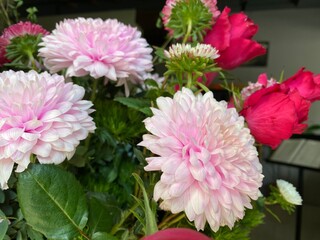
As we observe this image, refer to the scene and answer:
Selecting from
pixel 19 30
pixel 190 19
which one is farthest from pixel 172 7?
pixel 19 30

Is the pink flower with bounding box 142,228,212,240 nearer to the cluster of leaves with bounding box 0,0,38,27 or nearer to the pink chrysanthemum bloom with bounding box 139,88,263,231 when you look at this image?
the pink chrysanthemum bloom with bounding box 139,88,263,231

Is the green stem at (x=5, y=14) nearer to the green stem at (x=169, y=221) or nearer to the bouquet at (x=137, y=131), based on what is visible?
the bouquet at (x=137, y=131)

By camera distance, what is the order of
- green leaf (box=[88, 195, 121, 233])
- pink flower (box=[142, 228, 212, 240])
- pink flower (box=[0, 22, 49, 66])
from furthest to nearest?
pink flower (box=[0, 22, 49, 66]) < green leaf (box=[88, 195, 121, 233]) < pink flower (box=[142, 228, 212, 240])

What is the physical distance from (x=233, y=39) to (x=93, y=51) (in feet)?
0.35

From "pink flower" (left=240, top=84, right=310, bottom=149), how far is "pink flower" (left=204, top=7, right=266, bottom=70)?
0.05m

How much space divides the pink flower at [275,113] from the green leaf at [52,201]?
4.8 inches

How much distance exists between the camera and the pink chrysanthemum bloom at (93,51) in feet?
0.96

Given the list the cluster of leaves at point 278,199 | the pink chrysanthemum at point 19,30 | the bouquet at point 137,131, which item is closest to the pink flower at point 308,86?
the bouquet at point 137,131

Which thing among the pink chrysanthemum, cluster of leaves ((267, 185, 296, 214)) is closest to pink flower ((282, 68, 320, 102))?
cluster of leaves ((267, 185, 296, 214))

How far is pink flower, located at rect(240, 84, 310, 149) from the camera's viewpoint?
25 centimetres

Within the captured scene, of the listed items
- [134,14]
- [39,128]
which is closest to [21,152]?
[39,128]

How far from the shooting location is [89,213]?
0.76 ft

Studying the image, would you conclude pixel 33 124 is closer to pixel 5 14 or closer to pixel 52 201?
pixel 52 201

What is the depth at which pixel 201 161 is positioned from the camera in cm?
21
